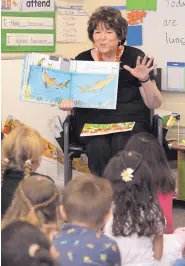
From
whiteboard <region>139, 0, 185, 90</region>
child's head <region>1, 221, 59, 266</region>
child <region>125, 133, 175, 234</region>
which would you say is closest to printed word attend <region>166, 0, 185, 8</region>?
whiteboard <region>139, 0, 185, 90</region>

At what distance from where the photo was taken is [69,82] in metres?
3.49

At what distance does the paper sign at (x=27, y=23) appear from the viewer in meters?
4.12

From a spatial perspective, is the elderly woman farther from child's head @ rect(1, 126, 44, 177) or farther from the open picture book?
child's head @ rect(1, 126, 44, 177)

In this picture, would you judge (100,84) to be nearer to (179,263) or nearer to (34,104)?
(34,104)

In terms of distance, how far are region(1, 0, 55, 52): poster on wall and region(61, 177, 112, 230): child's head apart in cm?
236

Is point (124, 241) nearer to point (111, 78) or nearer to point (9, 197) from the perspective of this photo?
point (9, 197)

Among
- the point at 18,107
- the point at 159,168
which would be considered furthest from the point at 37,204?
the point at 18,107

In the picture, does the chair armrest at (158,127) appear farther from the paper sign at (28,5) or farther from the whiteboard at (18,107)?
the paper sign at (28,5)

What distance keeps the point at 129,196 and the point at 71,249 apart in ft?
1.81

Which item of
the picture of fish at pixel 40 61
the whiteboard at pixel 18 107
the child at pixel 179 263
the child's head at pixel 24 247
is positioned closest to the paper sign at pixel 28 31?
the whiteboard at pixel 18 107

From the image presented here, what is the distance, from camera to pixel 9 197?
2.34 m

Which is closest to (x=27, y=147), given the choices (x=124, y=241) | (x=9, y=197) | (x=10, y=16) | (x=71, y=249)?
(x=9, y=197)

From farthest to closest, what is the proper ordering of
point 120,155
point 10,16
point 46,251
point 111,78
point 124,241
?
point 10,16 < point 111,78 < point 120,155 < point 124,241 < point 46,251

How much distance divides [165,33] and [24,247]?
10.1ft
